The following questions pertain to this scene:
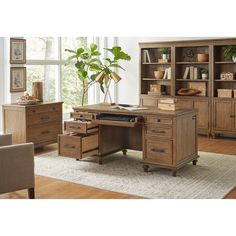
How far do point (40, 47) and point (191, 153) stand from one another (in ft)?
12.7

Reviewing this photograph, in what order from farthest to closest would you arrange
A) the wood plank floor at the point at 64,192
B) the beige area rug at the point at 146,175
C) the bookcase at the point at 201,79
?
the bookcase at the point at 201,79
the beige area rug at the point at 146,175
the wood plank floor at the point at 64,192

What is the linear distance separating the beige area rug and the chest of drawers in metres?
0.37

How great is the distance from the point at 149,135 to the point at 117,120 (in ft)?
1.43

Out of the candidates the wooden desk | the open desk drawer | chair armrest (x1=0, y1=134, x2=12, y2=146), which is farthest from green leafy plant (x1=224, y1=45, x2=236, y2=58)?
chair armrest (x1=0, y1=134, x2=12, y2=146)

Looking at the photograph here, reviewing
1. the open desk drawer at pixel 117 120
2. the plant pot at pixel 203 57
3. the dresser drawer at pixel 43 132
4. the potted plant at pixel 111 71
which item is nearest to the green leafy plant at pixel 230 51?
the plant pot at pixel 203 57

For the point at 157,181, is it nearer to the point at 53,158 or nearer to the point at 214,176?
Answer: the point at 214,176

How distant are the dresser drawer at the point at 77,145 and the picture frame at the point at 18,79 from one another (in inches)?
74.2

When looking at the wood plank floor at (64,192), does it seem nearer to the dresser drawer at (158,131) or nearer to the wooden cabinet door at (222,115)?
the dresser drawer at (158,131)

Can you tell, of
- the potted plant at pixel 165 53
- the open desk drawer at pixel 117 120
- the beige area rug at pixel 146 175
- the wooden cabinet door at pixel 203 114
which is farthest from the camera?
the potted plant at pixel 165 53

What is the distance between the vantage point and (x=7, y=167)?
343 cm

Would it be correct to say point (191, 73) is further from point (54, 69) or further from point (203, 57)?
point (54, 69)

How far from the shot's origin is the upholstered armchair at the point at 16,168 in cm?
341

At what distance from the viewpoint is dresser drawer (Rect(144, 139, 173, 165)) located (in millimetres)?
4508
